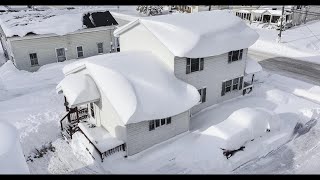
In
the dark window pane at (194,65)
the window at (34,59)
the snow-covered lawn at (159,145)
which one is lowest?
the snow-covered lawn at (159,145)

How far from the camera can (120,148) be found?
1609 cm

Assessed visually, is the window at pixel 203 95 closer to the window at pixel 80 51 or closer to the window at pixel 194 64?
the window at pixel 194 64

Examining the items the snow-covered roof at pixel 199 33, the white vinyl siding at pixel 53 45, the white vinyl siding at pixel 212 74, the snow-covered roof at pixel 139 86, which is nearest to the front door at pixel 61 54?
the white vinyl siding at pixel 53 45

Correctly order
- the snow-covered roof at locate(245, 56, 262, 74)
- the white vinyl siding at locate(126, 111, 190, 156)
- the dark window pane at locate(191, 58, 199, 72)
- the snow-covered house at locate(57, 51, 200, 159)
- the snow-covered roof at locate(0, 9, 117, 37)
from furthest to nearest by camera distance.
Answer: the snow-covered roof at locate(0, 9, 117, 37)
the snow-covered roof at locate(245, 56, 262, 74)
the dark window pane at locate(191, 58, 199, 72)
the white vinyl siding at locate(126, 111, 190, 156)
the snow-covered house at locate(57, 51, 200, 159)

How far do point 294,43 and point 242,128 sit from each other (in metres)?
25.3

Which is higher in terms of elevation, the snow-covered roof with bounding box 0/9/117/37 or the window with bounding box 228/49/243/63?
the snow-covered roof with bounding box 0/9/117/37

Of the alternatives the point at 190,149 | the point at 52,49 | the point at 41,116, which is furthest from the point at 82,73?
the point at 52,49

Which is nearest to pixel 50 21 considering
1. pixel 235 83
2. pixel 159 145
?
pixel 235 83

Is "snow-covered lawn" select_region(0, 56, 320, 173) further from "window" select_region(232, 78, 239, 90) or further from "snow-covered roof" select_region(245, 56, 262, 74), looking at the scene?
"snow-covered roof" select_region(245, 56, 262, 74)

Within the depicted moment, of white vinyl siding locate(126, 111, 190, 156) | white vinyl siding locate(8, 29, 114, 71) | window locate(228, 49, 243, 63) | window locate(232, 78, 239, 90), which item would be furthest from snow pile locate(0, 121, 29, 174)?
white vinyl siding locate(8, 29, 114, 71)

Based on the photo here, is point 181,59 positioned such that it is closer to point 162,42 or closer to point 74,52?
point 162,42

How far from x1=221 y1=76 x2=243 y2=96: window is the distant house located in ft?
0.29

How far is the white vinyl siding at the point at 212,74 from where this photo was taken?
18.6m

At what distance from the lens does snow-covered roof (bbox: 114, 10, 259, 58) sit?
17.9m
